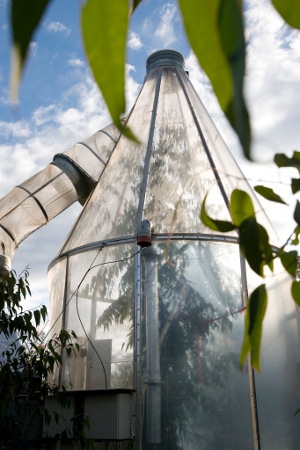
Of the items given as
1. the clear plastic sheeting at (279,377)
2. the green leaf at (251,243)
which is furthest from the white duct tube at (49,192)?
the green leaf at (251,243)

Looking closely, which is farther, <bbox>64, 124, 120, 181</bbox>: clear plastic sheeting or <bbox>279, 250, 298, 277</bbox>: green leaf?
<bbox>64, 124, 120, 181</bbox>: clear plastic sheeting

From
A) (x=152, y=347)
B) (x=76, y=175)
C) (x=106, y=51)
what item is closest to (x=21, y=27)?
(x=106, y=51)

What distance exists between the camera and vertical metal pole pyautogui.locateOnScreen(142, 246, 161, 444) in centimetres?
399

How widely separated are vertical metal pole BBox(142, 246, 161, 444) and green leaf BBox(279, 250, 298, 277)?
11.0ft

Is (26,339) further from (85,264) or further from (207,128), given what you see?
(207,128)

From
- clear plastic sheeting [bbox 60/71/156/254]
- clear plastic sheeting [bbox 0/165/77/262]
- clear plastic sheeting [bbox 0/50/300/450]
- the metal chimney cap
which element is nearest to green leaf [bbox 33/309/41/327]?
clear plastic sheeting [bbox 0/50/300/450]

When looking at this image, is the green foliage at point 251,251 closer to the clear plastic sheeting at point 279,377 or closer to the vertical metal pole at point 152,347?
the clear plastic sheeting at point 279,377

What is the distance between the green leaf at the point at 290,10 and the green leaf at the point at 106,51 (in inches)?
6.0

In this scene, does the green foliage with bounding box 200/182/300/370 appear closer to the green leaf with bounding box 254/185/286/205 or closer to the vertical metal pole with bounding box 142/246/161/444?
the green leaf with bounding box 254/185/286/205

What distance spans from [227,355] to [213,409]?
0.44 metres

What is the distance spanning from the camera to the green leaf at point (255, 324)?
0.63 metres

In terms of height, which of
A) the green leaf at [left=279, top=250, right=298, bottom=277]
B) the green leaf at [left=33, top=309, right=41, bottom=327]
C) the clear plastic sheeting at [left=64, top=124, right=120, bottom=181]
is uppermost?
the clear plastic sheeting at [left=64, top=124, right=120, bottom=181]

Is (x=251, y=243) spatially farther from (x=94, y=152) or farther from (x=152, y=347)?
(x=94, y=152)

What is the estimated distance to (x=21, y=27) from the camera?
0.83ft
